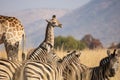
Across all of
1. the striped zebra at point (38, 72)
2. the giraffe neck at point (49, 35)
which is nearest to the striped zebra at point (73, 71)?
the striped zebra at point (38, 72)

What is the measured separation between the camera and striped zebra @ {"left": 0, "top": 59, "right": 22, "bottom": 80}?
8.60 m

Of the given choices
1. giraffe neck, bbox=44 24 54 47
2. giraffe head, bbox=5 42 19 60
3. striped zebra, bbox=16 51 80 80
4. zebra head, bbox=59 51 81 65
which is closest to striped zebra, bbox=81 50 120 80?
zebra head, bbox=59 51 81 65

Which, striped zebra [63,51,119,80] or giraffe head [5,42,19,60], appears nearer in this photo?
striped zebra [63,51,119,80]

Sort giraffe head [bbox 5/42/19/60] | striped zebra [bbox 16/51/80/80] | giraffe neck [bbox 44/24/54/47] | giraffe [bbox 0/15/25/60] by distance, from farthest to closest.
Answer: giraffe [bbox 0/15/25/60] < giraffe head [bbox 5/42/19/60] < giraffe neck [bbox 44/24/54/47] < striped zebra [bbox 16/51/80/80]

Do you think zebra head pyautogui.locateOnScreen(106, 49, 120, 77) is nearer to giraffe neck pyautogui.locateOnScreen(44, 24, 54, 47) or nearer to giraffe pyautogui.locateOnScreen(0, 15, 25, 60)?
giraffe neck pyautogui.locateOnScreen(44, 24, 54, 47)

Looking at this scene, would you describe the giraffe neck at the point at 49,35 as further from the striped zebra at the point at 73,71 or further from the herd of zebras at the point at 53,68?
the striped zebra at the point at 73,71

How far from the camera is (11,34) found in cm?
1686

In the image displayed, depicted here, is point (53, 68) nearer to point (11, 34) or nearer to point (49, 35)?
point (49, 35)

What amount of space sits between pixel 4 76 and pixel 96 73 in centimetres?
235

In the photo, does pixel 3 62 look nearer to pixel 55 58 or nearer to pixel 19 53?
pixel 55 58

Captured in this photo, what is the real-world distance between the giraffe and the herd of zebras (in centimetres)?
176

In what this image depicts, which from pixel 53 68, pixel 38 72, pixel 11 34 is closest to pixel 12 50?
pixel 11 34

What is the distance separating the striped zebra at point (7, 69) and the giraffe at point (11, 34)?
6.42 m

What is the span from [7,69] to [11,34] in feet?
27.2
